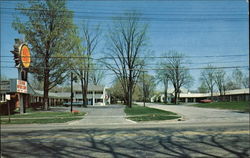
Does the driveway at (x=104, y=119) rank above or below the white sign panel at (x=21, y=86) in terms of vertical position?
below

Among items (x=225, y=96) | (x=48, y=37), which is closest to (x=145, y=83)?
(x=225, y=96)

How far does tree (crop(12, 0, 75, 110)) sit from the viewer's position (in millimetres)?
32844

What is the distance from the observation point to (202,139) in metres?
9.00

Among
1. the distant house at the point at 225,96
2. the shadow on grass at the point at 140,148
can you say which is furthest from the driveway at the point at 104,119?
the distant house at the point at 225,96

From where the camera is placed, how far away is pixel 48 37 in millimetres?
32906

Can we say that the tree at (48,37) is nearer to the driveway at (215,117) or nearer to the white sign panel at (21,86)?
the white sign panel at (21,86)

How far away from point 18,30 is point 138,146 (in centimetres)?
3113

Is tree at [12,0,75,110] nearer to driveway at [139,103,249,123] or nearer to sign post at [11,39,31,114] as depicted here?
sign post at [11,39,31,114]

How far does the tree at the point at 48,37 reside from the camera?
108 feet

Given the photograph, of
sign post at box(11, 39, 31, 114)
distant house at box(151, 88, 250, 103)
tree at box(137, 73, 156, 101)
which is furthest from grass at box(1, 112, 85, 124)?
distant house at box(151, 88, 250, 103)

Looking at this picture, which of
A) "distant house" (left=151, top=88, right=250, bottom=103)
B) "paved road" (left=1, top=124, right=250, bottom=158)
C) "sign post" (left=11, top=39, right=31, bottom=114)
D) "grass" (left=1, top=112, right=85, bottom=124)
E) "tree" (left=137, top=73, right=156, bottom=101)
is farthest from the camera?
"distant house" (left=151, top=88, right=250, bottom=103)

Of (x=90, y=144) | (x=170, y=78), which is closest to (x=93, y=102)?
(x=170, y=78)

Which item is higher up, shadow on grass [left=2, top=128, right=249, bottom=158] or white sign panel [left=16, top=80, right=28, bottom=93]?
white sign panel [left=16, top=80, right=28, bottom=93]

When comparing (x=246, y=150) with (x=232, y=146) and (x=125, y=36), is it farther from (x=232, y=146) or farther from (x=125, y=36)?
(x=125, y=36)
